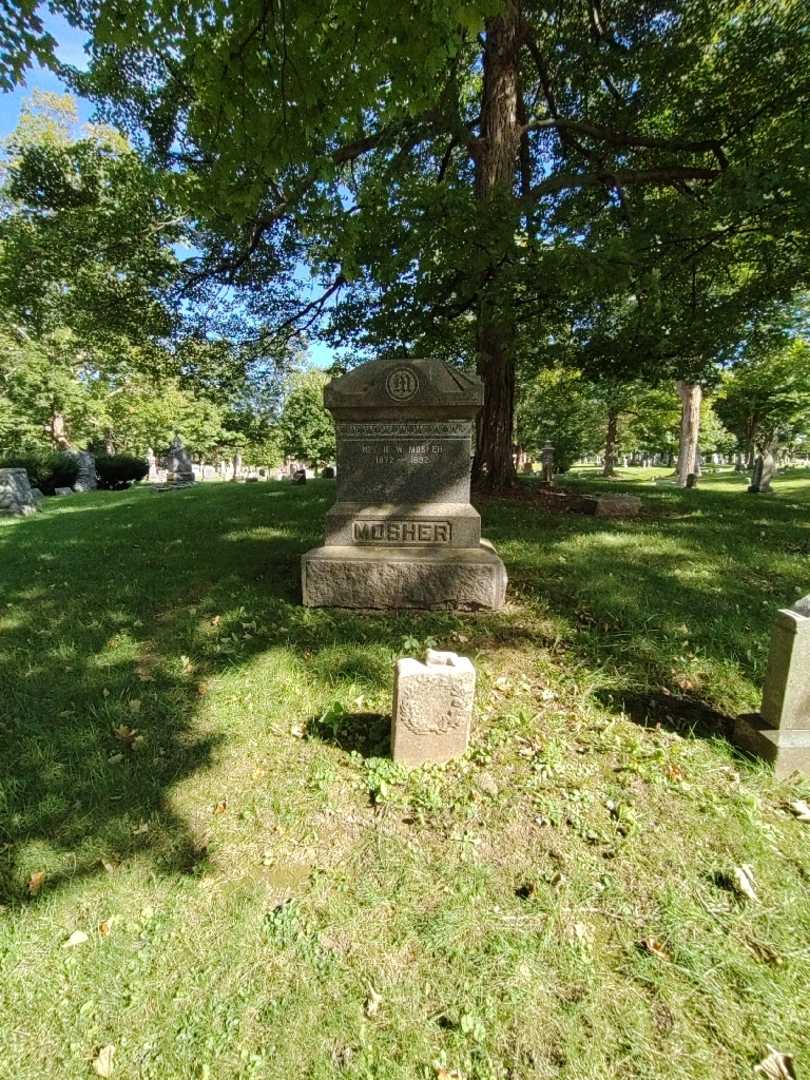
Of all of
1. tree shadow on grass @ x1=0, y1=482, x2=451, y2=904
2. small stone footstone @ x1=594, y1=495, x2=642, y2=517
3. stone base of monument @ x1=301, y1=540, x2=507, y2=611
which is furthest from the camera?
small stone footstone @ x1=594, y1=495, x2=642, y2=517

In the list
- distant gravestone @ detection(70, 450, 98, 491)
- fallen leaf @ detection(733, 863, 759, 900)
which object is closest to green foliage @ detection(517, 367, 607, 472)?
distant gravestone @ detection(70, 450, 98, 491)

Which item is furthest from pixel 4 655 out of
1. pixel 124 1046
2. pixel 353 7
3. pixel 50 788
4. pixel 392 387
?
pixel 353 7

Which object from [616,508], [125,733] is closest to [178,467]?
[616,508]

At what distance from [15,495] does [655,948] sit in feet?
50.8

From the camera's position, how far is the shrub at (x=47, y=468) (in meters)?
17.1

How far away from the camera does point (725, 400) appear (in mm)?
21844

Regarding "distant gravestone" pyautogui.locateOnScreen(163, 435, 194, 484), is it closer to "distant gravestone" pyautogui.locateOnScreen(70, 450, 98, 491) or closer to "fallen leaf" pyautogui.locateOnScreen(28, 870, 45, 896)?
"distant gravestone" pyautogui.locateOnScreen(70, 450, 98, 491)

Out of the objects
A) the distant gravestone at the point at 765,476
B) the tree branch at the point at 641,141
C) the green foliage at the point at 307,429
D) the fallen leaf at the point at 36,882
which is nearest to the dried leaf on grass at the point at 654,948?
the fallen leaf at the point at 36,882

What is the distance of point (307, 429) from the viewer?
116ft

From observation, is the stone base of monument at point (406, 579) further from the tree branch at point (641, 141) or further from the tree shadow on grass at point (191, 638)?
the tree branch at point (641, 141)

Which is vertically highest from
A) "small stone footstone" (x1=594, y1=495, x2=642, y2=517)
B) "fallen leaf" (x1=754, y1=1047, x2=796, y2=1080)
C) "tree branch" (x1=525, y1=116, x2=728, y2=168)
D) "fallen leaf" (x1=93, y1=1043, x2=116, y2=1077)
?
"tree branch" (x1=525, y1=116, x2=728, y2=168)

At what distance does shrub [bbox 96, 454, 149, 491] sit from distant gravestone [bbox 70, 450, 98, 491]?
1.80ft

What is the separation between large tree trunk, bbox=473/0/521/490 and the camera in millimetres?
7074

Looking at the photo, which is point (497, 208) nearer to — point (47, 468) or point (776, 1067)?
point (776, 1067)
